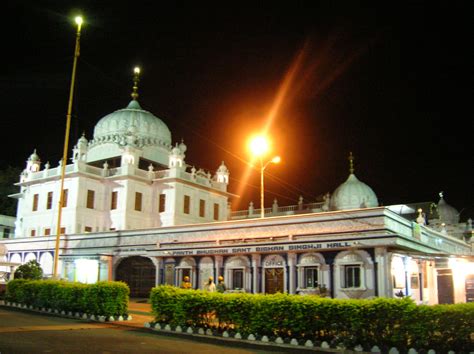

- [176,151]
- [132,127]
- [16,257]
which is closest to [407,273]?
[176,151]

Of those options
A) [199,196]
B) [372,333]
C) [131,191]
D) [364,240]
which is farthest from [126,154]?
[372,333]

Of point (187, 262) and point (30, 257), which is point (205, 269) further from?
point (30, 257)

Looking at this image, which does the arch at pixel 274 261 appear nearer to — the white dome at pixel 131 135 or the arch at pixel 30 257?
the arch at pixel 30 257

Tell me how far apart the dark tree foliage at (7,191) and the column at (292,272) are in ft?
155

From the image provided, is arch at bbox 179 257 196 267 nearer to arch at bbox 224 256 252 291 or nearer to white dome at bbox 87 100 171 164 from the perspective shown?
arch at bbox 224 256 252 291

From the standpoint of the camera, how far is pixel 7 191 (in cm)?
6438

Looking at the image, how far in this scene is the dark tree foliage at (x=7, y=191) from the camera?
63.0m

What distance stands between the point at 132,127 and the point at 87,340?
120ft

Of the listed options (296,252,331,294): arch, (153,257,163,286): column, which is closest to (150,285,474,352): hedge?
(296,252,331,294): arch

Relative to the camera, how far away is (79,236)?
128 feet

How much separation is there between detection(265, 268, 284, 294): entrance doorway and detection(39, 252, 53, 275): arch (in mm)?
20622

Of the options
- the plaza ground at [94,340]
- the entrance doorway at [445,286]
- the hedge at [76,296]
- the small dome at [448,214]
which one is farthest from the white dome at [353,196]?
the plaza ground at [94,340]

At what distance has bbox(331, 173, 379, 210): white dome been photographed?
4656cm

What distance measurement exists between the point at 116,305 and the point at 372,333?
1025 cm
